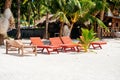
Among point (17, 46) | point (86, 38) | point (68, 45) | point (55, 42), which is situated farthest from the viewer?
point (55, 42)

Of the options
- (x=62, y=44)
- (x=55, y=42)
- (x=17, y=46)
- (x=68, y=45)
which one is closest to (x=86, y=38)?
(x=68, y=45)

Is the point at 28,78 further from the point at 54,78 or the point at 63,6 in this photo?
the point at 63,6

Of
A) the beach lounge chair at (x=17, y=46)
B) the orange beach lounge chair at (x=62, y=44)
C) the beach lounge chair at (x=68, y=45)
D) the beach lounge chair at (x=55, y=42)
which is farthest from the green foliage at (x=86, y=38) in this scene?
the beach lounge chair at (x=17, y=46)

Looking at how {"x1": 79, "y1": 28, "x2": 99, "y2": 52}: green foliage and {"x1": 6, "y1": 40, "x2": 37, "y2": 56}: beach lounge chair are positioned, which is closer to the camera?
{"x1": 6, "y1": 40, "x2": 37, "y2": 56}: beach lounge chair

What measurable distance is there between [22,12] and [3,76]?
37.7m

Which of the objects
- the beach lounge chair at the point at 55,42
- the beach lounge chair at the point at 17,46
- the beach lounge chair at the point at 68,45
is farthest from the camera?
the beach lounge chair at the point at 55,42

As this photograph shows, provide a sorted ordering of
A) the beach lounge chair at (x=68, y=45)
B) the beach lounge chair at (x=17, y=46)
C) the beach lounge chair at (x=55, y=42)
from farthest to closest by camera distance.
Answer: the beach lounge chair at (x=55, y=42) → the beach lounge chair at (x=68, y=45) → the beach lounge chair at (x=17, y=46)

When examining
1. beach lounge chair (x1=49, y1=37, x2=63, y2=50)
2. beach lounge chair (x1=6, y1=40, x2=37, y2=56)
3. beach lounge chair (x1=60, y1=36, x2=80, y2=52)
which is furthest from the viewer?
beach lounge chair (x1=49, y1=37, x2=63, y2=50)

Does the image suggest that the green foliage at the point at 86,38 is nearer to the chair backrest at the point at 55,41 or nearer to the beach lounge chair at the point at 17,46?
the chair backrest at the point at 55,41

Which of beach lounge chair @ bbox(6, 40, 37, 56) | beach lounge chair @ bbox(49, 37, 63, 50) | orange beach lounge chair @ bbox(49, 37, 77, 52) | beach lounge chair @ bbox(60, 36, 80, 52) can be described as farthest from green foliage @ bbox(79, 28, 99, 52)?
beach lounge chair @ bbox(6, 40, 37, 56)

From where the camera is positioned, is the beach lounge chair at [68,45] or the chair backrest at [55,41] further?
the chair backrest at [55,41]

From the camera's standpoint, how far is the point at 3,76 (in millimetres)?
10312

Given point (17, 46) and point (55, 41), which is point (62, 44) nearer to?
point (55, 41)

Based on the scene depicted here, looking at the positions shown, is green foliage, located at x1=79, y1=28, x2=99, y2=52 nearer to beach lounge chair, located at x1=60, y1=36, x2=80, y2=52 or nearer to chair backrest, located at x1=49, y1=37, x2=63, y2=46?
beach lounge chair, located at x1=60, y1=36, x2=80, y2=52
